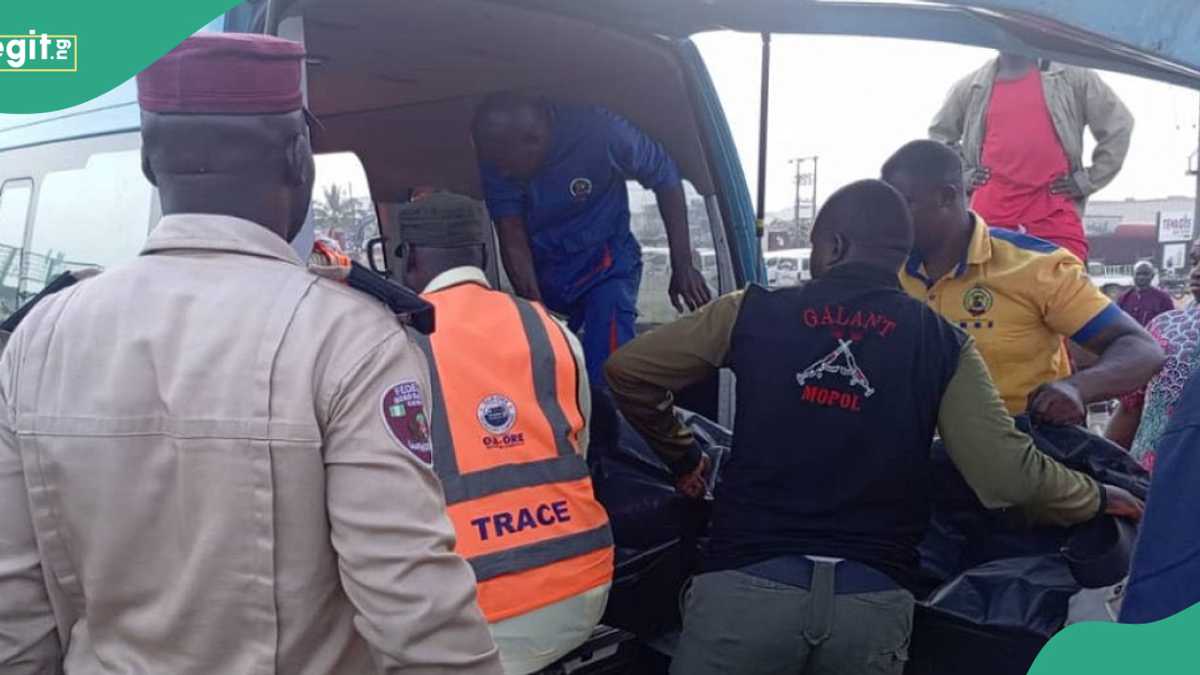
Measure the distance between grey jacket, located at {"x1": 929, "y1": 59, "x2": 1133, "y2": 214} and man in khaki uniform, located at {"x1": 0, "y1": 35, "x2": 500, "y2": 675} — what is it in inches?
130

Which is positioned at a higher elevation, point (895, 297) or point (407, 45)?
point (407, 45)

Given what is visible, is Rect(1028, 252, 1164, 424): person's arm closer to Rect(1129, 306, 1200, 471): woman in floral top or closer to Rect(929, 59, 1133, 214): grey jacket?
Rect(1129, 306, 1200, 471): woman in floral top

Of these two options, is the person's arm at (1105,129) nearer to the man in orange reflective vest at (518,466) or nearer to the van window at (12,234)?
the man in orange reflective vest at (518,466)

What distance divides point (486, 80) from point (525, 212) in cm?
83

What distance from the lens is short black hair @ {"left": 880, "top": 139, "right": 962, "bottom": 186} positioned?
278 cm

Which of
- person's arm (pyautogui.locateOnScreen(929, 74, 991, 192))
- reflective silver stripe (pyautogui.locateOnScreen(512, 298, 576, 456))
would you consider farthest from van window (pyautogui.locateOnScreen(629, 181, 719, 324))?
reflective silver stripe (pyautogui.locateOnScreen(512, 298, 576, 456))

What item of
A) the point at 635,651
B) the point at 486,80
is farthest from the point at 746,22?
the point at 486,80

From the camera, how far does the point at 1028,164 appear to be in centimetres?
383

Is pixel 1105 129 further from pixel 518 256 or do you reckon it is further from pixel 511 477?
pixel 511 477

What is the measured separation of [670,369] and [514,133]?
1.44 m

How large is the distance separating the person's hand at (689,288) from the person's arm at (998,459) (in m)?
1.77

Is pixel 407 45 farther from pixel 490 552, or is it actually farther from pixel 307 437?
pixel 307 437

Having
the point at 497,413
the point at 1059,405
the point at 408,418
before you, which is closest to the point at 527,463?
the point at 497,413

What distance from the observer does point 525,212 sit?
12.5ft
